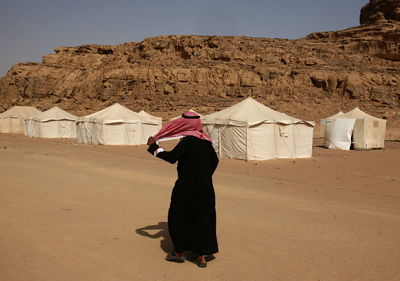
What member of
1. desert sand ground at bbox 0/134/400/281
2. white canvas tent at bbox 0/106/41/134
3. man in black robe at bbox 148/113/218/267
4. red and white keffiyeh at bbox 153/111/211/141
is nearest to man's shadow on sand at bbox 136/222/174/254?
desert sand ground at bbox 0/134/400/281

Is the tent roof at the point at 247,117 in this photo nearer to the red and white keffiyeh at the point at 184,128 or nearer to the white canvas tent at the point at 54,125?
the red and white keffiyeh at the point at 184,128

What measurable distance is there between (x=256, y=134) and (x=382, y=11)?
7571cm

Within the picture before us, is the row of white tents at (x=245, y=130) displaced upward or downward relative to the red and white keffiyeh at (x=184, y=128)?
downward

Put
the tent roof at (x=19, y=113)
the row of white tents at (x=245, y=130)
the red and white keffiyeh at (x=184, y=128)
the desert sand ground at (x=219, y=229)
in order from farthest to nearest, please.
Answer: the tent roof at (x=19, y=113), the row of white tents at (x=245, y=130), the red and white keffiyeh at (x=184, y=128), the desert sand ground at (x=219, y=229)

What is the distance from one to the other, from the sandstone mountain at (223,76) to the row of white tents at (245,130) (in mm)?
17834

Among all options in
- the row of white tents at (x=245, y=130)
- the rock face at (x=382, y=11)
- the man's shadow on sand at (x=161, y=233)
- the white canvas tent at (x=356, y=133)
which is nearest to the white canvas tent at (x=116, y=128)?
the row of white tents at (x=245, y=130)

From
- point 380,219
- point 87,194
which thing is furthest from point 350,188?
point 87,194

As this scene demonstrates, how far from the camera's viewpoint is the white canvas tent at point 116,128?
77.2 feet

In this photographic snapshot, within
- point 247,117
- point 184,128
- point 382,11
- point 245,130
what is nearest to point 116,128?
point 247,117

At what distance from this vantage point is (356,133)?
21297mm

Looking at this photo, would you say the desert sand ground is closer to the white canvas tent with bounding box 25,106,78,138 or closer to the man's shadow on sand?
Result: the man's shadow on sand

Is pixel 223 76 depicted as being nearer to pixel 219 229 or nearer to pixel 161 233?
pixel 219 229

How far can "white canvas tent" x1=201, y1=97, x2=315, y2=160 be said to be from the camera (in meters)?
15.3

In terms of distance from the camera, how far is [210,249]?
154 inches
